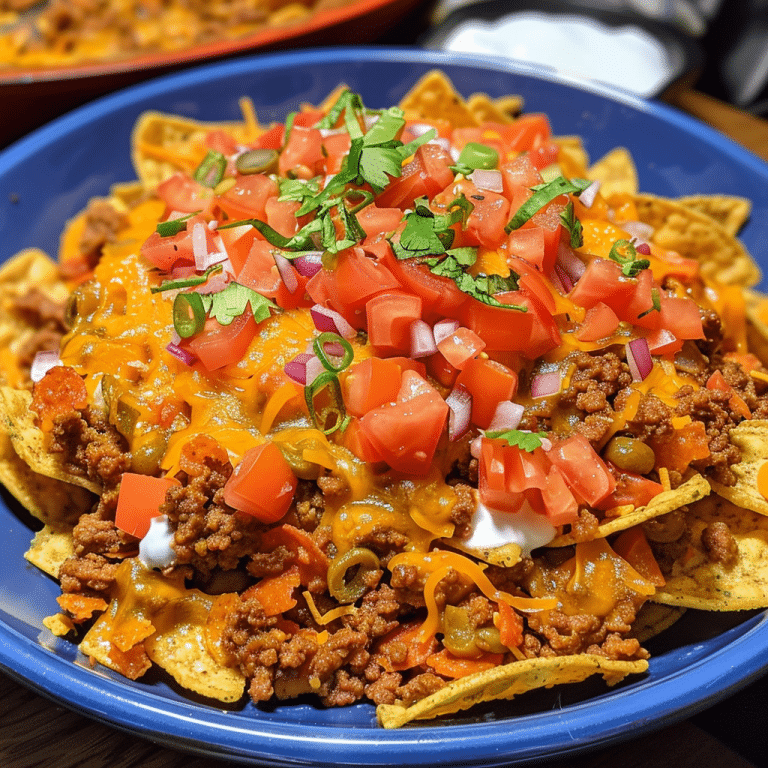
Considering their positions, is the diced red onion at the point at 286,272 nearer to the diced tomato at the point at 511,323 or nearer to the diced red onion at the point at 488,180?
the diced tomato at the point at 511,323

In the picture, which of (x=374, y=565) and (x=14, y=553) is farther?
(x=14, y=553)

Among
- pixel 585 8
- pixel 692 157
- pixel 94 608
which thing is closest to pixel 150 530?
pixel 94 608

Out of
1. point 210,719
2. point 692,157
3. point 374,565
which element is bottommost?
point 210,719

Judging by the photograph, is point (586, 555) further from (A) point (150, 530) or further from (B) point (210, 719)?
(A) point (150, 530)

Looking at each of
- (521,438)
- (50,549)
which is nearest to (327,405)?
(521,438)

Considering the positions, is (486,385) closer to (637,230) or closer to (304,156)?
(637,230)

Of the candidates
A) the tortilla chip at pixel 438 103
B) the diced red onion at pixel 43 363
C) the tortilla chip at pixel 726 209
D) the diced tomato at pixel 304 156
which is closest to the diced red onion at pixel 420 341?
the diced tomato at pixel 304 156
